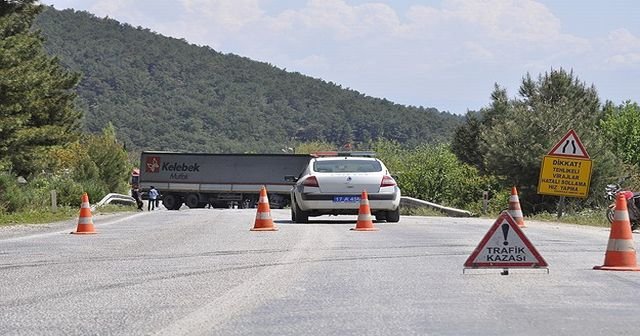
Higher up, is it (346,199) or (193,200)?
(346,199)

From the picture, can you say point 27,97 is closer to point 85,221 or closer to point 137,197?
point 85,221

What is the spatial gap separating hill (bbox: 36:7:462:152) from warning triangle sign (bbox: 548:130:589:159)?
5288 inches

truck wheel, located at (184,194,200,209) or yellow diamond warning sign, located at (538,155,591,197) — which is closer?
yellow diamond warning sign, located at (538,155,591,197)

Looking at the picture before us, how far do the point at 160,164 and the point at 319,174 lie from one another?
4490cm

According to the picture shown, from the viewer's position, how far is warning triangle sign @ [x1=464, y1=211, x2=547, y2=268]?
1037cm

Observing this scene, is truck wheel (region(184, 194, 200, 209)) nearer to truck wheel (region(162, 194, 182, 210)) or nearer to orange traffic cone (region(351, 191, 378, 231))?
truck wheel (region(162, 194, 182, 210))

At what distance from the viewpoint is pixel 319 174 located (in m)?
21.0

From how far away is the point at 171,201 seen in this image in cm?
6512

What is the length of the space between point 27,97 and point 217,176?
29621 mm

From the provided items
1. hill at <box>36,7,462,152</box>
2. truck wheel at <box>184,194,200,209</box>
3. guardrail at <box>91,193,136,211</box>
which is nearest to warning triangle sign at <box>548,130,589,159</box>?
guardrail at <box>91,193,136,211</box>

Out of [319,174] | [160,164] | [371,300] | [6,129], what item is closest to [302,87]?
[160,164]

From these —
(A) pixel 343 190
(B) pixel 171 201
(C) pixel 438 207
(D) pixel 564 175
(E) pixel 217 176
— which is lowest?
(B) pixel 171 201

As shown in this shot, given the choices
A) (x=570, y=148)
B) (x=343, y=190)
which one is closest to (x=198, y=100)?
(x=570, y=148)

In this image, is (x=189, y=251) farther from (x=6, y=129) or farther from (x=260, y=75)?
(x=260, y=75)
